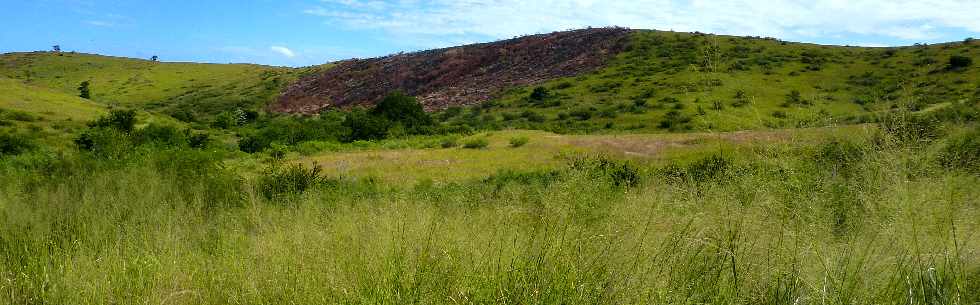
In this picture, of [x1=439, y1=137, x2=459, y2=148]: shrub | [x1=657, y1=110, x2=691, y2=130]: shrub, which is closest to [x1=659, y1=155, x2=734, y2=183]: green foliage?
[x1=439, y1=137, x2=459, y2=148]: shrub

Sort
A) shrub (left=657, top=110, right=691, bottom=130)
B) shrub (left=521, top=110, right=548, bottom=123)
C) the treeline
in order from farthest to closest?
shrub (left=521, top=110, right=548, bottom=123) < shrub (left=657, top=110, right=691, bottom=130) < the treeline

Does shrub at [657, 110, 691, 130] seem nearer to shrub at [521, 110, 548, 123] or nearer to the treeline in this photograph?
shrub at [521, 110, 548, 123]

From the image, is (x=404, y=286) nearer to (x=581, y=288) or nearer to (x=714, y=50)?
(x=581, y=288)

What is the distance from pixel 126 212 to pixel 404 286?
454 centimetres

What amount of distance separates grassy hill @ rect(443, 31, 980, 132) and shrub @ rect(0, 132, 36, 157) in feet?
73.1

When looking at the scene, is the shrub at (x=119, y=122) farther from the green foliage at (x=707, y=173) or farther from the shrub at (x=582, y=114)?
the green foliage at (x=707, y=173)

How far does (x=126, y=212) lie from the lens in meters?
7.03

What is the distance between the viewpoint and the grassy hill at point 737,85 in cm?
3281

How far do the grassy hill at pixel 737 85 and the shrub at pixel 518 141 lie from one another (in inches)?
317

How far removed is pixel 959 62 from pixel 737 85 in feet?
50.5

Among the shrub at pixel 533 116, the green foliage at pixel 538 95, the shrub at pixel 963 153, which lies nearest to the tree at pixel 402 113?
the shrub at pixel 533 116

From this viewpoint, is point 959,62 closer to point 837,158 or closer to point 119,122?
point 837,158

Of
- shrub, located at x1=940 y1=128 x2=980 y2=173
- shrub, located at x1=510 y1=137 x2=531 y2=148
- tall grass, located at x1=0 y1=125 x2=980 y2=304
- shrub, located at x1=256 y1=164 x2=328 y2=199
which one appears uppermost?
shrub, located at x1=940 y1=128 x2=980 y2=173

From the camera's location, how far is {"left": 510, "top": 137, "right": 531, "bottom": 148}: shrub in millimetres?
24438
